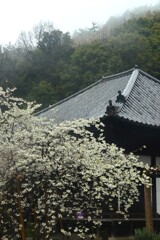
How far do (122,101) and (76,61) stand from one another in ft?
78.0

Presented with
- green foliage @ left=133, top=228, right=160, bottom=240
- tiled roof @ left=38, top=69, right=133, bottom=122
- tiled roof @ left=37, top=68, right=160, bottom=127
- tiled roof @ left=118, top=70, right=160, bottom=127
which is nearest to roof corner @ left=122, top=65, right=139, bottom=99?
tiled roof @ left=37, top=68, right=160, bottom=127

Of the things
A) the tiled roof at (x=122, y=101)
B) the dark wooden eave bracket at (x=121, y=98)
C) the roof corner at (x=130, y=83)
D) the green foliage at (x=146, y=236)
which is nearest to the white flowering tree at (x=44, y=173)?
the green foliage at (x=146, y=236)

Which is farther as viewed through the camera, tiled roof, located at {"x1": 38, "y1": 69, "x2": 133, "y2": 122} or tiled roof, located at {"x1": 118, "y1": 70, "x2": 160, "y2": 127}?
tiled roof, located at {"x1": 38, "y1": 69, "x2": 133, "y2": 122}

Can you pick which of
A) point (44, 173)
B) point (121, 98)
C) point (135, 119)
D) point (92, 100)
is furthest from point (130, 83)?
point (44, 173)

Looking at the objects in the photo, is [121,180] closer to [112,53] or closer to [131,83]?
[131,83]

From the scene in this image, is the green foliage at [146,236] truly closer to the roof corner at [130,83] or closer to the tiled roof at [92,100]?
the tiled roof at [92,100]

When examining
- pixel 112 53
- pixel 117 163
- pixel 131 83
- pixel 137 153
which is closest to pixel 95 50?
pixel 112 53

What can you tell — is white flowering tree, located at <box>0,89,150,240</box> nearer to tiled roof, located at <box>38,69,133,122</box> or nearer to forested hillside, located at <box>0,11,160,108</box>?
tiled roof, located at <box>38,69,133,122</box>

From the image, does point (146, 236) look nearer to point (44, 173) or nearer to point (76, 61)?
point (44, 173)

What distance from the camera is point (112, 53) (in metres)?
36.9

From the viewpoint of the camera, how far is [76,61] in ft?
125

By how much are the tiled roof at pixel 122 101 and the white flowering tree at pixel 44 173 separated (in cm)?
421

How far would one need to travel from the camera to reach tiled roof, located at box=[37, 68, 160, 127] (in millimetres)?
14391

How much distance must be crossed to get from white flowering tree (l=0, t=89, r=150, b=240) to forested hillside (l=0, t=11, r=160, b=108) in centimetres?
2496
